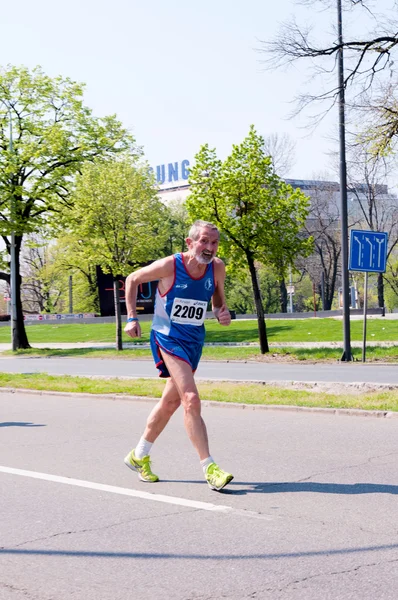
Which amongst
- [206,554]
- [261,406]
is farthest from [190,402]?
[261,406]

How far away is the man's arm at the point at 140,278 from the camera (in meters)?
6.74

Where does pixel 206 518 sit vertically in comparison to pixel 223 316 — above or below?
below

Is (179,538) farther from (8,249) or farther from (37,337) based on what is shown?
(37,337)

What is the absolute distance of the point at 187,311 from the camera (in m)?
6.75

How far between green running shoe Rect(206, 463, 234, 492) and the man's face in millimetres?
1480

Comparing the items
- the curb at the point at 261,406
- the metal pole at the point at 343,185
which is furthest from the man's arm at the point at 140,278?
the metal pole at the point at 343,185

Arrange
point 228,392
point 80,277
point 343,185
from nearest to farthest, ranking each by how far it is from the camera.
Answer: point 228,392 → point 343,185 → point 80,277

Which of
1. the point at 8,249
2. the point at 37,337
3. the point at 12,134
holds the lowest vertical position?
the point at 37,337

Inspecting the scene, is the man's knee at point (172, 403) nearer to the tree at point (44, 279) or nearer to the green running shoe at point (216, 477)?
the green running shoe at point (216, 477)

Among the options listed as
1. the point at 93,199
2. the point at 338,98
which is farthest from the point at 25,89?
the point at 338,98

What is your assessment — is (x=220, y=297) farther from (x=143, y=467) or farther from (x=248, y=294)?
(x=248, y=294)

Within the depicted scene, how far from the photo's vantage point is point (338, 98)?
22516 millimetres

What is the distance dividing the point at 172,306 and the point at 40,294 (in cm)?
8621

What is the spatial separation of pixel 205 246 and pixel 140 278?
1.89 ft
